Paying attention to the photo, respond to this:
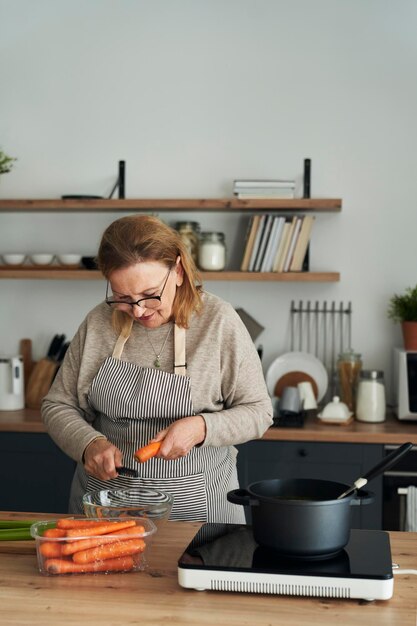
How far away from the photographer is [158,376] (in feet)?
7.97

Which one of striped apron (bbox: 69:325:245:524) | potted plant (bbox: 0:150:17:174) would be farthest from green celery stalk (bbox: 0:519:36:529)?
potted plant (bbox: 0:150:17:174)

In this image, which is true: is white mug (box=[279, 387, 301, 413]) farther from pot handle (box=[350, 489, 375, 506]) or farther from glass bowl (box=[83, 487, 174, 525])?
pot handle (box=[350, 489, 375, 506])

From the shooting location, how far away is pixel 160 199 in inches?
163

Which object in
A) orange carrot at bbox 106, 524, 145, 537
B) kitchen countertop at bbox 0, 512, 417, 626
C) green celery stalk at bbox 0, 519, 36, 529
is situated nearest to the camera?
kitchen countertop at bbox 0, 512, 417, 626

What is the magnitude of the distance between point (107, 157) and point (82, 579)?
291 centimetres

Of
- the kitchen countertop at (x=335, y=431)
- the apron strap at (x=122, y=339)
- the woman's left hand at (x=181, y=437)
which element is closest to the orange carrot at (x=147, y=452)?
the woman's left hand at (x=181, y=437)

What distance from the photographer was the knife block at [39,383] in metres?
4.20

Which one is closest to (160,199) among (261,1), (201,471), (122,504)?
(261,1)

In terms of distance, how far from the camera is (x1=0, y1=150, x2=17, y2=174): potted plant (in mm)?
4283

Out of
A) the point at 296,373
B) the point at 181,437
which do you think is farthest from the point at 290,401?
the point at 181,437


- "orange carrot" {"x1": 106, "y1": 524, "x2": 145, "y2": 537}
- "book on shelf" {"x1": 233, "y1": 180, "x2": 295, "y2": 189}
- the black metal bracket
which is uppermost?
the black metal bracket

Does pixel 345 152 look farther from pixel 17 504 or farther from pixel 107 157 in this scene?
pixel 17 504

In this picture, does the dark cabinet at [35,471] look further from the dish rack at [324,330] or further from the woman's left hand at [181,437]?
the woman's left hand at [181,437]

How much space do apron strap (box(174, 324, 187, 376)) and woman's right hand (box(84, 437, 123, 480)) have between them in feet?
1.05
